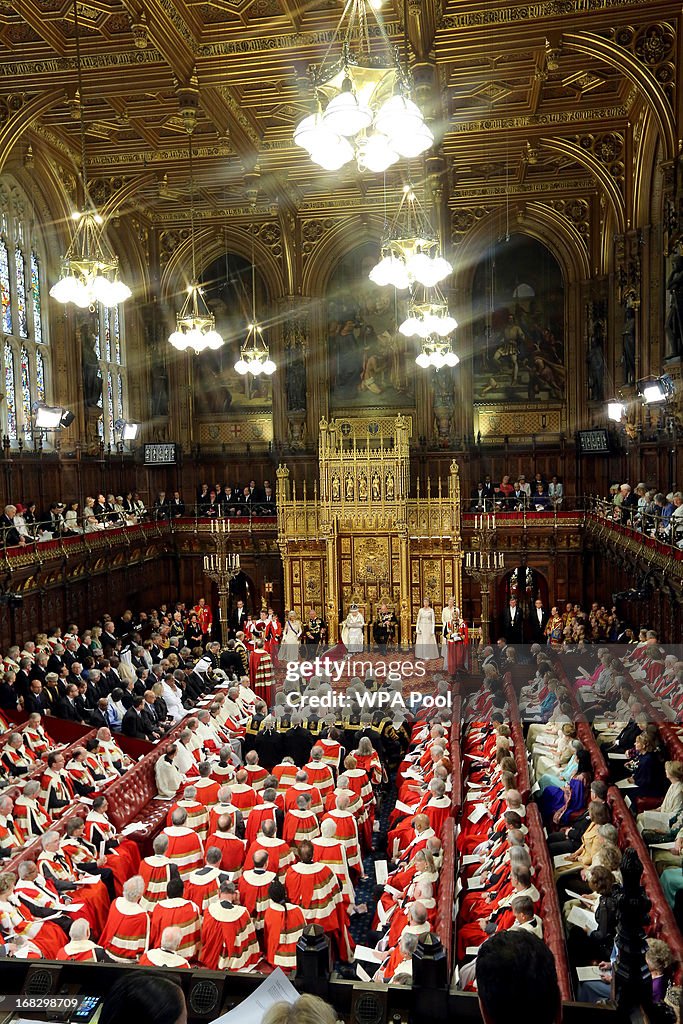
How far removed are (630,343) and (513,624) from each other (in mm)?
8088

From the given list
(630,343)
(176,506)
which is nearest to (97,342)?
(176,506)

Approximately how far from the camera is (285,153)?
20.5 meters

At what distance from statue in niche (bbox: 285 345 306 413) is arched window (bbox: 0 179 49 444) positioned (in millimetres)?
7930

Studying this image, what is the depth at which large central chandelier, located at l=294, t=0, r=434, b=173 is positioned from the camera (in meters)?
5.34

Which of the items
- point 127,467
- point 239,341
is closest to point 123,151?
point 239,341

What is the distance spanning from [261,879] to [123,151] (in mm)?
19011

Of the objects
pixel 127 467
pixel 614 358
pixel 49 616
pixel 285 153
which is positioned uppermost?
pixel 285 153

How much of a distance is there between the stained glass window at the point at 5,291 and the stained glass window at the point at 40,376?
141cm

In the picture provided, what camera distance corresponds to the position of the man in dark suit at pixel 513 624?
22188 mm

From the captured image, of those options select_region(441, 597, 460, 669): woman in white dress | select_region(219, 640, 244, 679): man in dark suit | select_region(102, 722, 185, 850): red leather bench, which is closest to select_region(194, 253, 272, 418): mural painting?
select_region(441, 597, 460, 669): woman in white dress

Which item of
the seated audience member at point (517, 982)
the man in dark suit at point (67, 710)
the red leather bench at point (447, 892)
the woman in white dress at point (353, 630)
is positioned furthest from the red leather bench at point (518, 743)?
the seated audience member at point (517, 982)

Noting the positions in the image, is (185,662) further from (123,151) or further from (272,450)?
(123,151)

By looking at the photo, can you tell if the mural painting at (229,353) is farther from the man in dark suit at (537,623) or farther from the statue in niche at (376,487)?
the man in dark suit at (537,623)

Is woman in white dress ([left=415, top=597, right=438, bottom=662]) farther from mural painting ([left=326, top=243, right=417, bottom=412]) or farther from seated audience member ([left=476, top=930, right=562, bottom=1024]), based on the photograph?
seated audience member ([left=476, top=930, right=562, bottom=1024])
